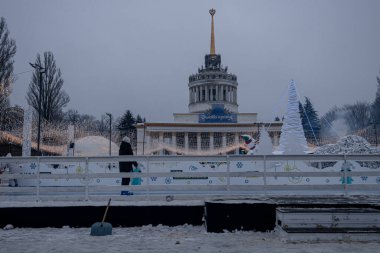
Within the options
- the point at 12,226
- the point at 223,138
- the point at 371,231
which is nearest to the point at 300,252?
the point at 371,231

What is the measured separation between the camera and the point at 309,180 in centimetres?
1717

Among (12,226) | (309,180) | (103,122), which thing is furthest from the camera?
(103,122)

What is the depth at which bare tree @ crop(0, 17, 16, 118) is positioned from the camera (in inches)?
1341

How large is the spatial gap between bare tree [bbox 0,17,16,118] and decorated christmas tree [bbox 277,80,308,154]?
23.8 metres

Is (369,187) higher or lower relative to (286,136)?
lower

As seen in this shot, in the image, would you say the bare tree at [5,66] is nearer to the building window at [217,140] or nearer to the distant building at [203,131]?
the distant building at [203,131]

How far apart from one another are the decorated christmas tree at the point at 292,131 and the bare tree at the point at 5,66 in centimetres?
2384

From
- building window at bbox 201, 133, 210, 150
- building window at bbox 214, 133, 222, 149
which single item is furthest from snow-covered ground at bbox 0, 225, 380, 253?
building window at bbox 201, 133, 210, 150

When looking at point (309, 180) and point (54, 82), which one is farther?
point (54, 82)

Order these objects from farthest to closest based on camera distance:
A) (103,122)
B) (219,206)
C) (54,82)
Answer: (103,122)
(54,82)
(219,206)

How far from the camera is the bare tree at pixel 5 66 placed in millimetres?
→ 34062

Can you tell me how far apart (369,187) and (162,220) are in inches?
201

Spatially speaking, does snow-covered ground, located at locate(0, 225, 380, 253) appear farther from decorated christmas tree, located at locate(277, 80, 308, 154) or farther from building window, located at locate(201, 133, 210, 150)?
building window, located at locate(201, 133, 210, 150)

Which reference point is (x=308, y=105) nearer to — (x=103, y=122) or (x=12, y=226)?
(x=103, y=122)
